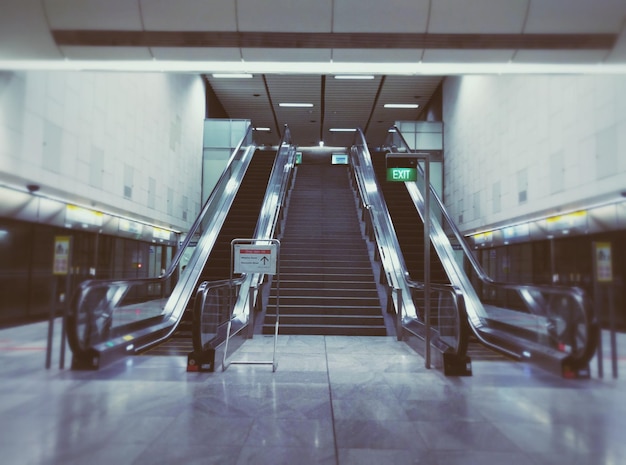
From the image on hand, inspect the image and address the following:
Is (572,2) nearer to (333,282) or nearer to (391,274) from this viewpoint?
(391,274)

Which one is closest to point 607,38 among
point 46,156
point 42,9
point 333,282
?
point 42,9

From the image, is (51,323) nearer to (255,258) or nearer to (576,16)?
(255,258)

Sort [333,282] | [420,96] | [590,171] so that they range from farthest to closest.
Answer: [420,96]
[333,282]
[590,171]

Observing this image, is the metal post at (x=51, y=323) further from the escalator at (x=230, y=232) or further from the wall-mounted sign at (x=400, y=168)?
the wall-mounted sign at (x=400, y=168)

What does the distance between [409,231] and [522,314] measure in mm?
5463

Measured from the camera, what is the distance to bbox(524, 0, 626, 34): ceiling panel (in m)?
3.77

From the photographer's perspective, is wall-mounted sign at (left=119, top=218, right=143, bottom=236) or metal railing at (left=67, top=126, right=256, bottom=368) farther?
wall-mounted sign at (left=119, top=218, right=143, bottom=236)

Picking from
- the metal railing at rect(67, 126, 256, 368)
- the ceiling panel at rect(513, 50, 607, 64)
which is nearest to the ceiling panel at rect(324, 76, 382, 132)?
the metal railing at rect(67, 126, 256, 368)

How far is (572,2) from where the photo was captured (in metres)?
3.82

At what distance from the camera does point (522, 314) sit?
602 cm

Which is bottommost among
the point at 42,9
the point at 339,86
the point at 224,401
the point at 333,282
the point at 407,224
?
the point at 224,401

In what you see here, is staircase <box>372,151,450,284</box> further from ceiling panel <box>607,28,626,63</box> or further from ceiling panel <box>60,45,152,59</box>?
ceiling panel <box>60,45,152,59</box>

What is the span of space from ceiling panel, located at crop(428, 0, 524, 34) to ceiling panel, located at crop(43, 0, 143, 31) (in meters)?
2.72

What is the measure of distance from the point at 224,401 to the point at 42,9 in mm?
3818
